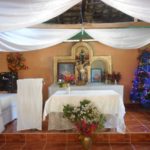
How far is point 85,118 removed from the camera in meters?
3.93

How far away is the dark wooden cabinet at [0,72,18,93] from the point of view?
6.46 metres

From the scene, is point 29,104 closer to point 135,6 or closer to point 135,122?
point 135,122

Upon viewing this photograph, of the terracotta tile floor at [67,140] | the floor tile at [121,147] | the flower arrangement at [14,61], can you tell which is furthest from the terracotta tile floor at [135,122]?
the flower arrangement at [14,61]

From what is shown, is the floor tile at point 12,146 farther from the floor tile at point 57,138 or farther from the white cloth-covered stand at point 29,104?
the floor tile at point 57,138

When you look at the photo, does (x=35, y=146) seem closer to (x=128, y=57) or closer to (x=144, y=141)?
(x=144, y=141)

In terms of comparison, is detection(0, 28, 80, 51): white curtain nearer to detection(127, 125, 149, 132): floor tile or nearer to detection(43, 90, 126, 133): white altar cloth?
detection(43, 90, 126, 133): white altar cloth

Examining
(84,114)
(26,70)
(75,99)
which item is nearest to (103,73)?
(26,70)

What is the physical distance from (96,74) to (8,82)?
98.5 inches

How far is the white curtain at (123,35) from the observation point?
5.17m

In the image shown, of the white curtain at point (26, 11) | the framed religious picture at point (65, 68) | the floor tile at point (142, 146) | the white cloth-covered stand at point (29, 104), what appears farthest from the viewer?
the framed religious picture at point (65, 68)

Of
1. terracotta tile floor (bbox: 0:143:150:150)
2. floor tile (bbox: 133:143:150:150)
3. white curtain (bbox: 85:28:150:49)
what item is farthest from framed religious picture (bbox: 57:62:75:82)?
floor tile (bbox: 133:143:150:150)

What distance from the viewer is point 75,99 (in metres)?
4.50

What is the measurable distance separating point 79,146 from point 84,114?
Result: 0.64 meters

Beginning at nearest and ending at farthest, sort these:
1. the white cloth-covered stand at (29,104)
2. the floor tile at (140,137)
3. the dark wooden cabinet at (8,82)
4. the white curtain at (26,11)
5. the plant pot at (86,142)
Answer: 1. the white curtain at (26,11)
2. the plant pot at (86,142)
3. the floor tile at (140,137)
4. the white cloth-covered stand at (29,104)
5. the dark wooden cabinet at (8,82)
